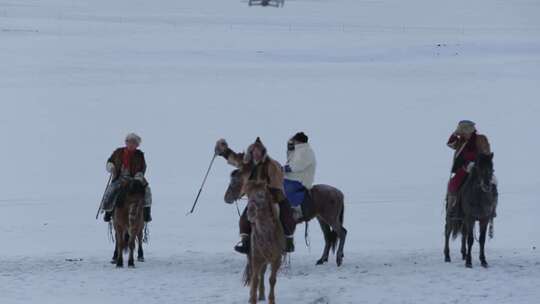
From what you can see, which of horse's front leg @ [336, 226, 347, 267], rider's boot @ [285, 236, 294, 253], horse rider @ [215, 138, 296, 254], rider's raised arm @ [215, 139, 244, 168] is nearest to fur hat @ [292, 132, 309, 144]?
horse's front leg @ [336, 226, 347, 267]

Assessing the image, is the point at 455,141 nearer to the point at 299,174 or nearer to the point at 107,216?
the point at 299,174

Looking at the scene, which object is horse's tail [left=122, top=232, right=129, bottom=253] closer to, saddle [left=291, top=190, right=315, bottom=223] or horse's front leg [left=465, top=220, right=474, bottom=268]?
saddle [left=291, top=190, right=315, bottom=223]

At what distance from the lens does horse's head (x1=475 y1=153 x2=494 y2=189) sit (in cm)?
1466

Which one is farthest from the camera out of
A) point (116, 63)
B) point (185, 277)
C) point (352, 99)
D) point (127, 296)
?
point (116, 63)

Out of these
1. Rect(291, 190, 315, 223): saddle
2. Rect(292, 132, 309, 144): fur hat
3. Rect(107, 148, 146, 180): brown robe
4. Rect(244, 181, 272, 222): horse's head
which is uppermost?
Rect(292, 132, 309, 144): fur hat

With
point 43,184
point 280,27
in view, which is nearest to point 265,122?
point 43,184

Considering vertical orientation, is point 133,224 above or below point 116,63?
below

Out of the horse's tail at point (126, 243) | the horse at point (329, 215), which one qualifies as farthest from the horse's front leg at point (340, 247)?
the horse's tail at point (126, 243)

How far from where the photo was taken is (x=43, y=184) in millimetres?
25281

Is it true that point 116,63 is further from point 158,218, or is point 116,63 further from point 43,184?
point 158,218

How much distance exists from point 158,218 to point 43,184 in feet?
16.3

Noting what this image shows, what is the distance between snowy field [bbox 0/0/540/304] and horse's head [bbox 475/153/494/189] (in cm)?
126

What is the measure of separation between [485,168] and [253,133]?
1822cm

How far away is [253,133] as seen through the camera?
1281 inches
